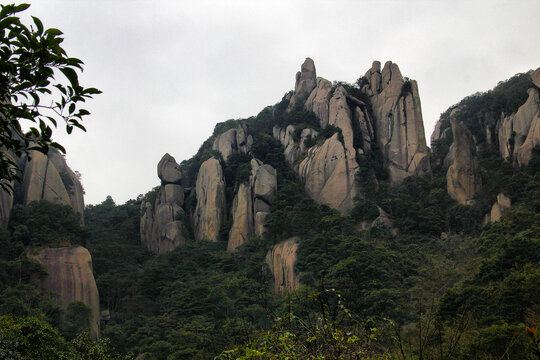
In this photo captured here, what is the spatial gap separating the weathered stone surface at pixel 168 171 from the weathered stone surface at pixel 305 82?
11.6 m

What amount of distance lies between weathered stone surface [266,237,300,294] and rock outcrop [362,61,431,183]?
437 inches

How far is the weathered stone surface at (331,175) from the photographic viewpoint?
3462 cm

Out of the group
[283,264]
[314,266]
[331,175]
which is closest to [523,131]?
[331,175]

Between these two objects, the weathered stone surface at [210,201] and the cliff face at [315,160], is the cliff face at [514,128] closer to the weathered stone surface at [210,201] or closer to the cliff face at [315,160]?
the cliff face at [315,160]

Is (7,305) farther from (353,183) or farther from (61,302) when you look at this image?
(353,183)

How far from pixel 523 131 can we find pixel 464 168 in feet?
13.7

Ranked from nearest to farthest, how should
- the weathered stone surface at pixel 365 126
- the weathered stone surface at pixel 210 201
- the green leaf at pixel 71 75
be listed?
the green leaf at pixel 71 75
the weathered stone surface at pixel 210 201
the weathered stone surface at pixel 365 126

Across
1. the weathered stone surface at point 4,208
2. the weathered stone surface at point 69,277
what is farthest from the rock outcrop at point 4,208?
the weathered stone surface at point 69,277

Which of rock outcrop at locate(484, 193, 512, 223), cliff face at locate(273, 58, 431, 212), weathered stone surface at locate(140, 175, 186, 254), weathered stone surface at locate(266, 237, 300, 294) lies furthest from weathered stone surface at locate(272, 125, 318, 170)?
rock outcrop at locate(484, 193, 512, 223)

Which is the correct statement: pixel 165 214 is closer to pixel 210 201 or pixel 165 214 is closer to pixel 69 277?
pixel 210 201

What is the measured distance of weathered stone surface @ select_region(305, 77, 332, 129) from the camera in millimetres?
40906

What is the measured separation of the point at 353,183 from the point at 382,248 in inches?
337

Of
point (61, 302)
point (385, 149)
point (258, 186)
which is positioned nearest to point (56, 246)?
point (61, 302)

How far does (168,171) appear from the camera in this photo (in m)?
40.7
